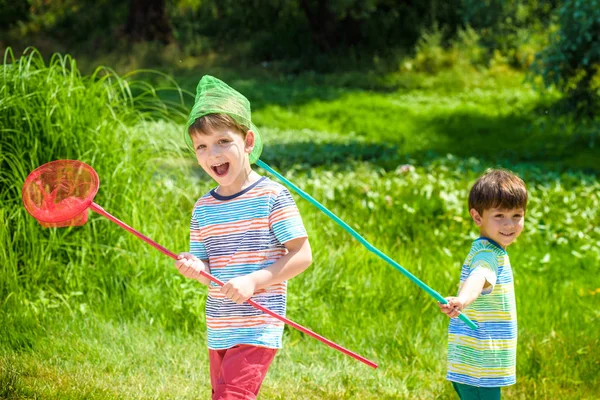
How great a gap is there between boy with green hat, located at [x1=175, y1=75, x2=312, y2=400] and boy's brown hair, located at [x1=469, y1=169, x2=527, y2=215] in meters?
0.70

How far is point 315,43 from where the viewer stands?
72.4 feet

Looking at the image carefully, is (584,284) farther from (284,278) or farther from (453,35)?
(453,35)

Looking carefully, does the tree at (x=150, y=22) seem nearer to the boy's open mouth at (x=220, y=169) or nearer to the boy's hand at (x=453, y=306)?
the boy's open mouth at (x=220, y=169)

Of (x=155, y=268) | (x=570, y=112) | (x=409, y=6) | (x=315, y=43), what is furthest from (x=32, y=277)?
(x=409, y=6)

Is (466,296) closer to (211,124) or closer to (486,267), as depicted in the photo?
(486,267)

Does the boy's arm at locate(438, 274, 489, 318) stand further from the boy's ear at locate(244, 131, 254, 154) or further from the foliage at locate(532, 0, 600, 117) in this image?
the foliage at locate(532, 0, 600, 117)

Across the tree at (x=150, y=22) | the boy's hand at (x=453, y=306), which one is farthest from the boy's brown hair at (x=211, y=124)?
the tree at (x=150, y=22)

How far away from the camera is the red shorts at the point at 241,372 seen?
262 cm

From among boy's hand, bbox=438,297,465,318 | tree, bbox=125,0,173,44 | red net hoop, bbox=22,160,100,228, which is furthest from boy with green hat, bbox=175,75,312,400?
tree, bbox=125,0,173,44

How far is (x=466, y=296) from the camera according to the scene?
277 centimetres

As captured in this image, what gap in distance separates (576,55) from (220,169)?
8776 millimetres

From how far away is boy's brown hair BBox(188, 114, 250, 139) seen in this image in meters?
2.66

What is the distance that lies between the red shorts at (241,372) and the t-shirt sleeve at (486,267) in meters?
0.78

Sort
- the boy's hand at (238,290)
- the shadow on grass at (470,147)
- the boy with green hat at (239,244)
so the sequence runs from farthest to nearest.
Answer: the shadow on grass at (470,147)
the boy with green hat at (239,244)
the boy's hand at (238,290)
